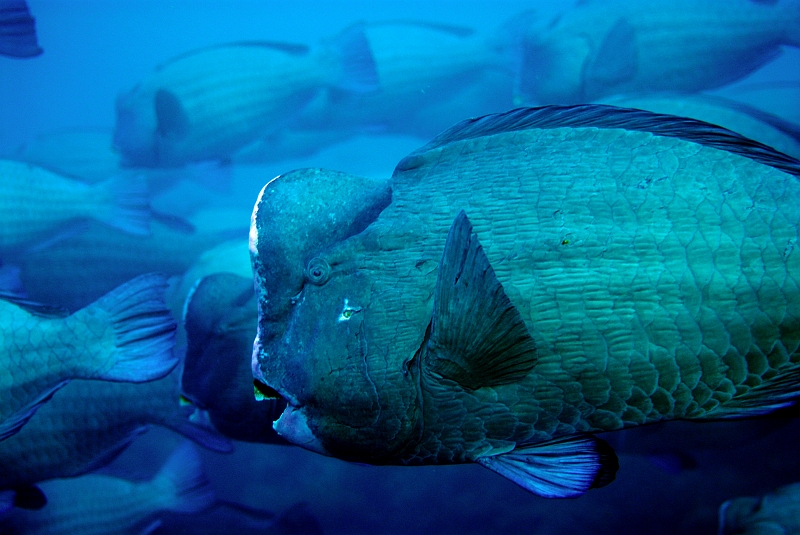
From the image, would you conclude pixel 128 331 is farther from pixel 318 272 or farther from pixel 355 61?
pixel 355 61

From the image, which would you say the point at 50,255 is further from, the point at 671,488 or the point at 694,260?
the point at 671,488

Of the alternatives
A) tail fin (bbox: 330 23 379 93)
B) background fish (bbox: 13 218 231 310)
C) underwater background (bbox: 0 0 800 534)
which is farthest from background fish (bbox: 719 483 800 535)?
tail fin (bbox: 330 23 379 93)

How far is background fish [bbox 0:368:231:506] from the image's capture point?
2449mm

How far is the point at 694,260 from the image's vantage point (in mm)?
1134

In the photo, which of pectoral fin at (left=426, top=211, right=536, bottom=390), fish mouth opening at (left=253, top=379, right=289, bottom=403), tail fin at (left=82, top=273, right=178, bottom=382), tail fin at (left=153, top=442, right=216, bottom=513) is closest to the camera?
pectoral fin at (left=426, top=211, right=536, bottom=390)

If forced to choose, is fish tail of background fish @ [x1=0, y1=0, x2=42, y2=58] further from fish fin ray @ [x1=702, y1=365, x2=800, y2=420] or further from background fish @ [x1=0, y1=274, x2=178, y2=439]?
fish fin ray @ [x1=702, y1=365, x2=800, y2=420]

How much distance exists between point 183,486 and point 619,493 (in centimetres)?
353

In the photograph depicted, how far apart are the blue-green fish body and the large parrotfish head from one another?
3743mm

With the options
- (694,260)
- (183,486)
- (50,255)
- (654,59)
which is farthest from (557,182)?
(50,255)

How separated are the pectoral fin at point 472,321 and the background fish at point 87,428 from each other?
1747 mm

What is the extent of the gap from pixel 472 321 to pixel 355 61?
461 cm

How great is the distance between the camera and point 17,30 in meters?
3.49

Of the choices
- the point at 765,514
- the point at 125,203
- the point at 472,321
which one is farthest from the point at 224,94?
the point at 765,514

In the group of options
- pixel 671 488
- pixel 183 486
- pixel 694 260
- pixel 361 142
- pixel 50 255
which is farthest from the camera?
pixel 361 142
